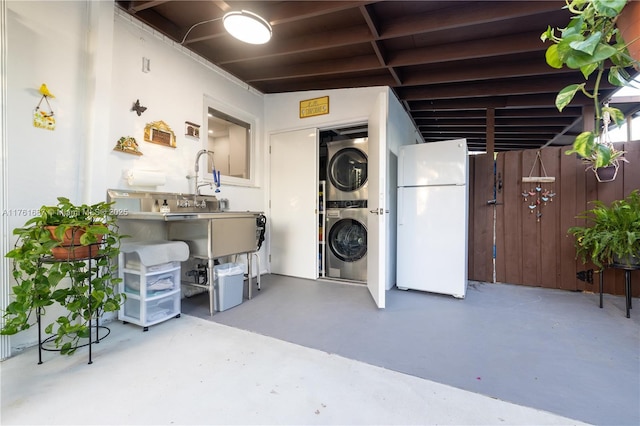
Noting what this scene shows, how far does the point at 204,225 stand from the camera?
259 cm

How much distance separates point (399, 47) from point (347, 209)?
189 centimetres

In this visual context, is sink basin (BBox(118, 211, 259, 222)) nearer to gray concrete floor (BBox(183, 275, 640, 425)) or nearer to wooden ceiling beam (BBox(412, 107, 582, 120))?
gray concrete floor (BBox(183, 275, 640, 425))

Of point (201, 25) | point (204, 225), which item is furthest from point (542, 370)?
point (201, 25)

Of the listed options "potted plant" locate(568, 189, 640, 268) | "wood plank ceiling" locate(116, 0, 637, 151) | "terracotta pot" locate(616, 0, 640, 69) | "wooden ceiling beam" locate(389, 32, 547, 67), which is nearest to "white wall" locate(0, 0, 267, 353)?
Result: "wood plank ceiling" locate(116, 0, 637, 151)

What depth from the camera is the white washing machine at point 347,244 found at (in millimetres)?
3658

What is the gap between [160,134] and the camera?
8.51 feet

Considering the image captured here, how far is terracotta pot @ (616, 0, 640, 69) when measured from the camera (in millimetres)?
647

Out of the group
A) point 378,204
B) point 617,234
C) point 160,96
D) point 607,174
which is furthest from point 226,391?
point 607,174

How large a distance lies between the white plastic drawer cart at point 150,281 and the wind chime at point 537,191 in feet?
12.7

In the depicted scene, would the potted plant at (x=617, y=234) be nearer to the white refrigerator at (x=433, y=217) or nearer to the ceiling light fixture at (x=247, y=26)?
the white refrigerator at (x=433, y=217)

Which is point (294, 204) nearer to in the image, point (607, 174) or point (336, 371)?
point (336, 371)

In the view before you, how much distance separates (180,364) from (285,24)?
9.01ft

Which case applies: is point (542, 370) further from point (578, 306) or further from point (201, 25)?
point (201, 25)

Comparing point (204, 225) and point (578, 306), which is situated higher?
point (204, 225)
